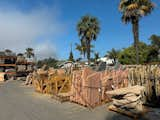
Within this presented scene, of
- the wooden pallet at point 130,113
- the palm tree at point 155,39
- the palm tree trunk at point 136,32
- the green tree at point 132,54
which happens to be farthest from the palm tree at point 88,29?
the wooden pallet at point 130,113

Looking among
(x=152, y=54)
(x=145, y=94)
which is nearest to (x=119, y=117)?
(x=145, y=94)

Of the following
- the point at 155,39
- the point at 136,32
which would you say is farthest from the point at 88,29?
the point at 155,39

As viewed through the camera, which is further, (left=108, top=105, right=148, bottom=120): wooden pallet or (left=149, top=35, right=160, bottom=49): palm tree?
(left=149, top=35, right=160, bottom=49): palm tree

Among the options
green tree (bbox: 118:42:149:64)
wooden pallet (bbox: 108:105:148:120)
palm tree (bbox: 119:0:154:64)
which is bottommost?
wooden pallet (bbox: 108:105:148:120)

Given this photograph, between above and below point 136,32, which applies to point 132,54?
below

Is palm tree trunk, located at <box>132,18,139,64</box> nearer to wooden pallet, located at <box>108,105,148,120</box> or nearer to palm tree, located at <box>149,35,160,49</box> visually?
wooden pallet, located at <box>108,105,148,120</box>

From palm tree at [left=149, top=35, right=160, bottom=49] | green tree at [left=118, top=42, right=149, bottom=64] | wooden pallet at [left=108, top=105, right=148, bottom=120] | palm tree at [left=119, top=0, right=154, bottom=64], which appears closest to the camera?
wooden pallet at [left=108, top=105, right=148, bottom=120]

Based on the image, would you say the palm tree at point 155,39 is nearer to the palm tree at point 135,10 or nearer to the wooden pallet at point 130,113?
the palm tree at point 135,10

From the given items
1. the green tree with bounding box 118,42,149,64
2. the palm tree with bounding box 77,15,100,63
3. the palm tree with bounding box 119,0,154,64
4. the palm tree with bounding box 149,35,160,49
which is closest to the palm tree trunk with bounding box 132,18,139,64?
the palm tree with bounding box 119,0,154,64

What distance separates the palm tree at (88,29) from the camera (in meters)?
43.2

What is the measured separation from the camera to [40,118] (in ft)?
34.7

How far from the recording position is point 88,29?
43688mm

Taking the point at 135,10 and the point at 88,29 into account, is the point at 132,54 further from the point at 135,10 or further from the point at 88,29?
the point at 135,10

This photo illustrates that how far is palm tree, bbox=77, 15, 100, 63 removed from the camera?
142 ft
